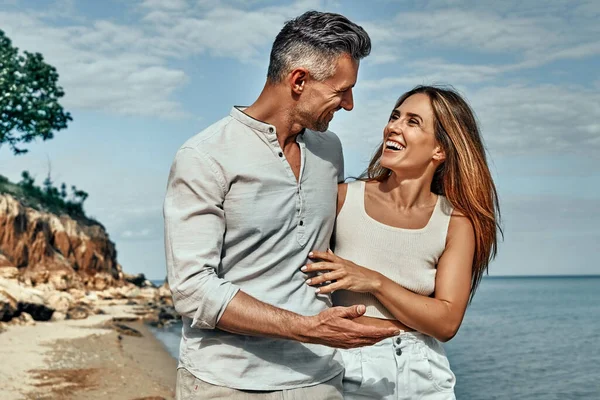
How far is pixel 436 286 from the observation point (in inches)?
136

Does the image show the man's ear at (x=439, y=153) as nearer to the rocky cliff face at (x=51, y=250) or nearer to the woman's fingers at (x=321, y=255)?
the woman's fingers at (x=321, y=255)

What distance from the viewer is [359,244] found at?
353cm

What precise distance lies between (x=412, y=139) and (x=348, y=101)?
0.53 m

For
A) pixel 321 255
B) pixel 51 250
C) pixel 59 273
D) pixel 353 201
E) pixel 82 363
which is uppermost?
pixel 353 201

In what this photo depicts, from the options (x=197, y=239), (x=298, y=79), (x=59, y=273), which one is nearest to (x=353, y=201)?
(x=298, y=79)

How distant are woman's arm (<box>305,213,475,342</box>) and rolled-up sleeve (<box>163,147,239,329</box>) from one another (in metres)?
0.43

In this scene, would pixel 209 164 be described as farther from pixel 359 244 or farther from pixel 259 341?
pixel 359 244

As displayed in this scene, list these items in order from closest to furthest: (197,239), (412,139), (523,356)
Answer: (197,239) → (412,139) → (523,356)

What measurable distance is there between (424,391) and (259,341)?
923 mm

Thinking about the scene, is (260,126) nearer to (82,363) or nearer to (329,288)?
(329,288)

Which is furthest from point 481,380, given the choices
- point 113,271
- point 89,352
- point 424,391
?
point 424,391

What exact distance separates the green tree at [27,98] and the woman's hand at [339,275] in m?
23.5

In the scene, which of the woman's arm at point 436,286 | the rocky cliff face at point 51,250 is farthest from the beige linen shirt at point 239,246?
the rocky cliff face at point 51,250

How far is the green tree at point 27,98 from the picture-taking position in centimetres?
2502
